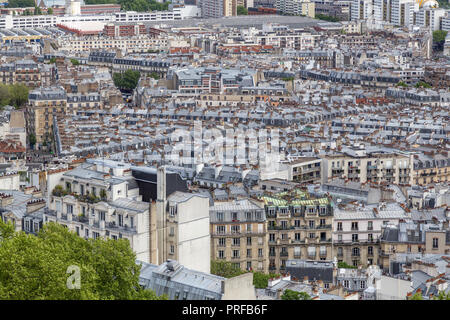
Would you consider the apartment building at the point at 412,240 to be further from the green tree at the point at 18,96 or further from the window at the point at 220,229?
the green tree at the point at 18,96

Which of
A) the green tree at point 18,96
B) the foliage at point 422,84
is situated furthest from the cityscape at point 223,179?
the foliage at point 422,84

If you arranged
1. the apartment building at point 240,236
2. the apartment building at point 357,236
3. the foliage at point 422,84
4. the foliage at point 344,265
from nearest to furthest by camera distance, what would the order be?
the foliage at point 344,265
the apartment building at point 240,236
the apartment building at point 357,236
the foliage at point 422,84


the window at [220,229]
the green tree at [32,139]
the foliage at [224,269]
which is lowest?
the green tree at [32,139]

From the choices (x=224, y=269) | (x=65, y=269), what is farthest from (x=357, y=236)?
(x=65, y=269)

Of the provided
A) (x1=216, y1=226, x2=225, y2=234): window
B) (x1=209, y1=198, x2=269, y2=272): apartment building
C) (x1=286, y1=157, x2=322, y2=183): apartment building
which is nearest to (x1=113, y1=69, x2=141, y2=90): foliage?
(x1=286, y1=157, x2=322, y2=183): apartment building

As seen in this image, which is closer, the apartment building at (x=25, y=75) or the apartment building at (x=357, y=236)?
the apartment building at (x=357, y=236)

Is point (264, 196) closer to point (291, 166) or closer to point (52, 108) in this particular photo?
point (291, 166)

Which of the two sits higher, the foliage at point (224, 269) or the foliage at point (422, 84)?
the foliage at point (224, 269)

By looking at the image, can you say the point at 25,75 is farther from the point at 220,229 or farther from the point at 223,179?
the point at 220,229
